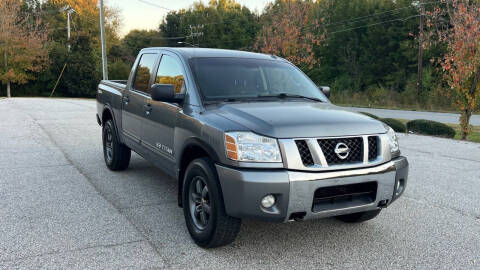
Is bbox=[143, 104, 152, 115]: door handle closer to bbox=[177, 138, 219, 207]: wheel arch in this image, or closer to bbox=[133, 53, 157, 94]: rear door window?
bbox=[133, 53, 157, 94]: rear door window

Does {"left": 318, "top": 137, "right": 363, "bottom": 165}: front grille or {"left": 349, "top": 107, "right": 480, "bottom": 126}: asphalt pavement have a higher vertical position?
{"left": 318, "top": 137, "right": 363, "bottom": 165}: front grille

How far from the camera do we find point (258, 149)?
3389mm

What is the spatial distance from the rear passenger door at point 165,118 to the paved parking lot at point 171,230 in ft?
2.25

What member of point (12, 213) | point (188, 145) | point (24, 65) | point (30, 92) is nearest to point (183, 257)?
point (188, 145)

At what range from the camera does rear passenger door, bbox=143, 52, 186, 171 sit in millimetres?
4555

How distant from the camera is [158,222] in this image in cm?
452

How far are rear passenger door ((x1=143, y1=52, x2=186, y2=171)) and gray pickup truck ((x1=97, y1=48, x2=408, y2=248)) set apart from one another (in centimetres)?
1

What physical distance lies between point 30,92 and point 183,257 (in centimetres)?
4841

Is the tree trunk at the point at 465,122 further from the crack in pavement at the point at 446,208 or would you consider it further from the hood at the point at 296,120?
the hood at the point at 296,120

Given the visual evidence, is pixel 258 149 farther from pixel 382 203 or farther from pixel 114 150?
pixel 114 150

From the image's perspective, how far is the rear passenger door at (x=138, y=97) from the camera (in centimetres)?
550

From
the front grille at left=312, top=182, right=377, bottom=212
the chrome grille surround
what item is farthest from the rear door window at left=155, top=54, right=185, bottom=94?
the front grille at left=312, top=182, right=377, bottom=212

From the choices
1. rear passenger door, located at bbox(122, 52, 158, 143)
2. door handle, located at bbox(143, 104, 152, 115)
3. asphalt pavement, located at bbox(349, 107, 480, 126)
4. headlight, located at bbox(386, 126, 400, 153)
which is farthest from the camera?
asphalt pavement, located at bbox(349, 107, 480, 126)

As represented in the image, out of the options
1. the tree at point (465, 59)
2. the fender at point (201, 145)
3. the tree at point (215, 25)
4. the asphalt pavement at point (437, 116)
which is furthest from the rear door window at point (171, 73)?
the tree at point (215, 25)
